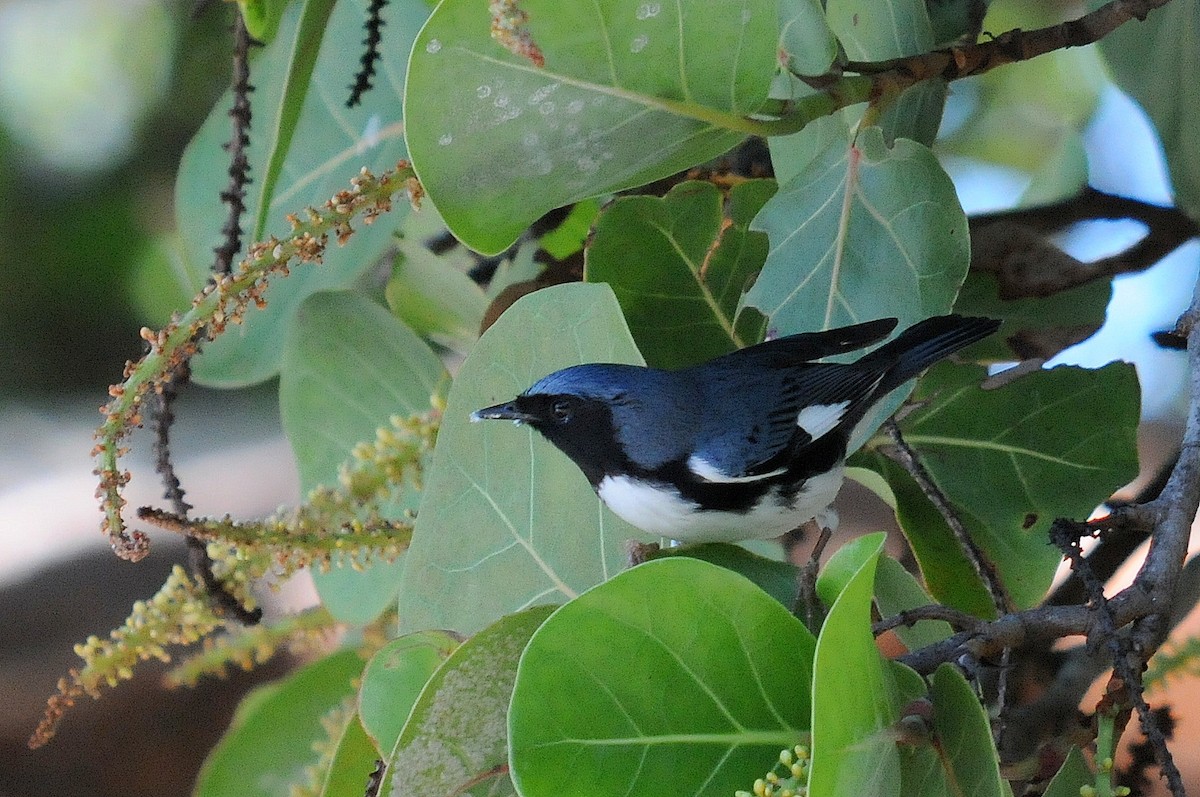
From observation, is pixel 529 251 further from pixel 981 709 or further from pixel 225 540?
pixel 981 709

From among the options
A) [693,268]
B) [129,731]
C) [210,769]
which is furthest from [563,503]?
[129,731]

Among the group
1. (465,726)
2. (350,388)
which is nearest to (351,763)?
(465,726)

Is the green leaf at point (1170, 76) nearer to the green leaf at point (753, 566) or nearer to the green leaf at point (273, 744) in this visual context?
the green leaf at point (753, 566)

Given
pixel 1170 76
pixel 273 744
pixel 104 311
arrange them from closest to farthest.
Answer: pixel 1170 76
pixel 273 744
pixel 104 311

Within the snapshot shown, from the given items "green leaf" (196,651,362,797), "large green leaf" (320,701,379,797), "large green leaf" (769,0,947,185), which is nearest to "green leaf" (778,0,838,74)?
"large green leaf" (769,0,947,185)

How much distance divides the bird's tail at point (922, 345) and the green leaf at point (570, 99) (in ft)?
0.47

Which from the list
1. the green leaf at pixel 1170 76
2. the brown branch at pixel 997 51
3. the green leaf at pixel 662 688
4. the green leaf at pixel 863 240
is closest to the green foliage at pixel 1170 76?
the green leaf at pixel 1170 76

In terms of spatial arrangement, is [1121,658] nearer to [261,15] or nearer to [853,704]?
[853,704]

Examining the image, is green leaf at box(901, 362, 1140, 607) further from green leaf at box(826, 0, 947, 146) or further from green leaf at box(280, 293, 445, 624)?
green leaf at box(280, 293, 445, 624)

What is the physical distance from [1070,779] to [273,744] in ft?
2.46

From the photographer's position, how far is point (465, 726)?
17.9 inches

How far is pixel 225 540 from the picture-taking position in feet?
1.77

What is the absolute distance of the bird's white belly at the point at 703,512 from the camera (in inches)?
22.7

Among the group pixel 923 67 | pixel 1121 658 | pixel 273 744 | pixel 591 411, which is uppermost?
pixel 923 67
